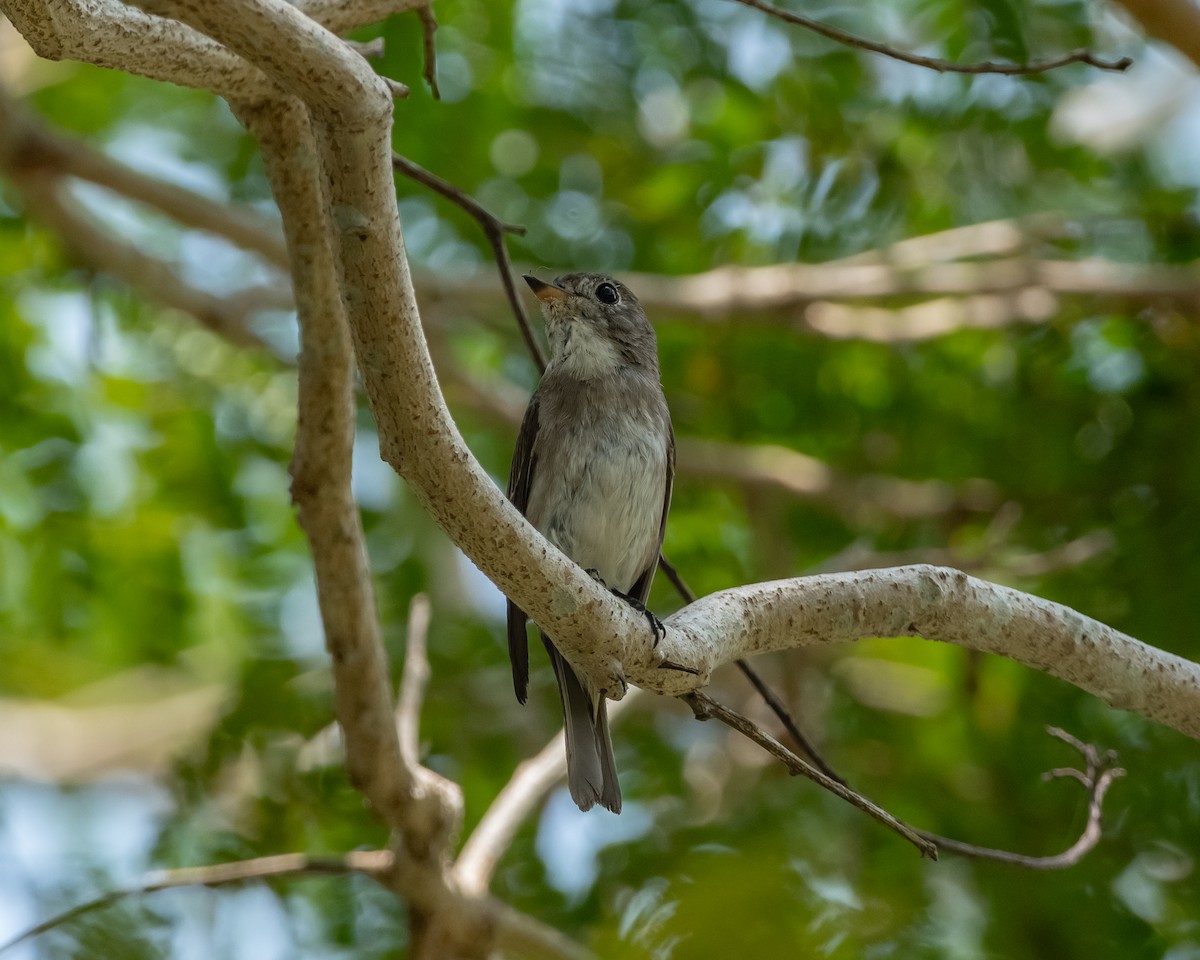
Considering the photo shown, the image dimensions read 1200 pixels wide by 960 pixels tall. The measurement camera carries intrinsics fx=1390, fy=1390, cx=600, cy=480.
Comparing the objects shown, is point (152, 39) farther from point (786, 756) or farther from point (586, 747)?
point (586, 747)

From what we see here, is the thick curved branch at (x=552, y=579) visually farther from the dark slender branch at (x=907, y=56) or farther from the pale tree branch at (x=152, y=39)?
the dark slender branch at (x=907, y=56)

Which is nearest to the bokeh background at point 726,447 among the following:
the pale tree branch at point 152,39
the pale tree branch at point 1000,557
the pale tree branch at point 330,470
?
the pale tree branch at point 1000,557

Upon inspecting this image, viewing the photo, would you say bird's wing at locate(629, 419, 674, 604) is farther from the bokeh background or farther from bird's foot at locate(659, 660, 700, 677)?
bird's foot at locate(659, 660, 700, 677)

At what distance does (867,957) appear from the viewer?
2994 millimetres

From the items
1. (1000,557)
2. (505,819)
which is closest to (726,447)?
(1000,557)

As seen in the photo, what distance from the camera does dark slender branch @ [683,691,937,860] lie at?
279 cm

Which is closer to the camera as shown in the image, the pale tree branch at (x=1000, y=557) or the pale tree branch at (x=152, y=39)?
the pale tree branch at (x=152, y=39)

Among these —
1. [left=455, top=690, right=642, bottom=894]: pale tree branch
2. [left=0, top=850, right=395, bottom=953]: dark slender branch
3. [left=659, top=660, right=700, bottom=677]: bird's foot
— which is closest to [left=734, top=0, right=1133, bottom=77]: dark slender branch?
[left=659, top=660, right=700, bottom=677]: bird's foot

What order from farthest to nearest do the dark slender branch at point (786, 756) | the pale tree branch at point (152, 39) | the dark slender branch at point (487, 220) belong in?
the dark slender branch at point (487, 220) < the dark slender branch at point (786, 756) < the pale tree branch at point (152, 39)

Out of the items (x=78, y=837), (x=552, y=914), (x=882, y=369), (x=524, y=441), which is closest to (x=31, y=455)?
(x=78, y=837)

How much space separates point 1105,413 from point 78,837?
495 cm

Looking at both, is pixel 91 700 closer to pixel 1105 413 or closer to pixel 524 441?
pixel 524 441

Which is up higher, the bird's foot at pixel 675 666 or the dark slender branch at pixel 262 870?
the bird's foot at pixel 675 666

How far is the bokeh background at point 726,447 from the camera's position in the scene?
5.12m
